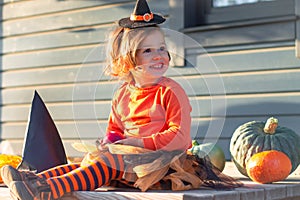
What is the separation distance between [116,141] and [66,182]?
284 mm

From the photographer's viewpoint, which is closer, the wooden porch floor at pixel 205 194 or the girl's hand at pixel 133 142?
the wooden porch floor at pixel 205 194

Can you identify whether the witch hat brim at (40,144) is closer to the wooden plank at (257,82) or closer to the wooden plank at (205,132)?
the wooden plank at (205,132)

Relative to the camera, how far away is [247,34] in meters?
3.96

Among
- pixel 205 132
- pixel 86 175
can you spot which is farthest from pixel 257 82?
pixel 86 175

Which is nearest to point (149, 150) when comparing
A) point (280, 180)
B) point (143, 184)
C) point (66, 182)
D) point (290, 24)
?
point (143, 184)

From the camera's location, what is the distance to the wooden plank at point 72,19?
185 inches

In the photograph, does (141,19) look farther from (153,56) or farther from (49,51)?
(49,51)

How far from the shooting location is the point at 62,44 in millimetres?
5172

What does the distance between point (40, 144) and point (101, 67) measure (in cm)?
50

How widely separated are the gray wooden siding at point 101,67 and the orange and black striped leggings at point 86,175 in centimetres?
25

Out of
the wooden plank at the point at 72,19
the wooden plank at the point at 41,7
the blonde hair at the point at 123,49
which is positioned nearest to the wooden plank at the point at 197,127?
the blonde hair at the point at 123,49

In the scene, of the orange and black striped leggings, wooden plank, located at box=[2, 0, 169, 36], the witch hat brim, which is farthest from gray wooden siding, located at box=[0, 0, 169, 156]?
the orange and black striped leggings

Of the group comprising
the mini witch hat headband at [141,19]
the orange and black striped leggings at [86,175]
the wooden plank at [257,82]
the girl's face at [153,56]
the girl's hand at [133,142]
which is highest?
the mini witch hat headband at [141,19]

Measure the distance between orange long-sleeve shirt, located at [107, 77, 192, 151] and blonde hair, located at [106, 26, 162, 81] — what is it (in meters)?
0.09
